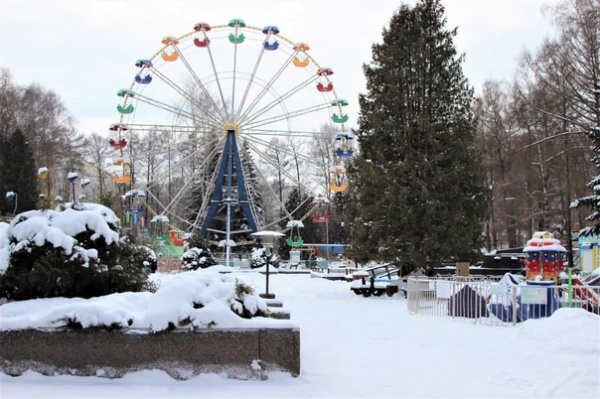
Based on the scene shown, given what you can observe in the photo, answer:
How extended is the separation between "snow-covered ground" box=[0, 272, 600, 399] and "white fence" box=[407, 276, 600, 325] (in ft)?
1.31

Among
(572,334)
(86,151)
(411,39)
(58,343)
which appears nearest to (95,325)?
(58,343)

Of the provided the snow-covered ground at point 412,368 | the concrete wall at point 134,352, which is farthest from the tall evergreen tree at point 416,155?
the concrete wall at point 134,352

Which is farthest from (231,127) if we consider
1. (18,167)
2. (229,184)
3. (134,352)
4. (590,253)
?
(134,352)

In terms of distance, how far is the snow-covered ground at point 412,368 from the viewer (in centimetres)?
673

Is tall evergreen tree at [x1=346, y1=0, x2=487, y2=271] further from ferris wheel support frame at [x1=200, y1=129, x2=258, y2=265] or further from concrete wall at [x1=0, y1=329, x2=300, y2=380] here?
concrete wall at [x1=0, y1=329, x2=300, y2=380]

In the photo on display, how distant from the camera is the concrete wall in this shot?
716 centimetres

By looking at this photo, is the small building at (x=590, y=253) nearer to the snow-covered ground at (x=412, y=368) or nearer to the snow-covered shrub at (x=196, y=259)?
the snow-covered ground at (x=412, y=368)

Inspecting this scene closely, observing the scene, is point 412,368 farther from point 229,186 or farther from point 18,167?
point 18,167

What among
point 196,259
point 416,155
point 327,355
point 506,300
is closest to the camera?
point 327,355

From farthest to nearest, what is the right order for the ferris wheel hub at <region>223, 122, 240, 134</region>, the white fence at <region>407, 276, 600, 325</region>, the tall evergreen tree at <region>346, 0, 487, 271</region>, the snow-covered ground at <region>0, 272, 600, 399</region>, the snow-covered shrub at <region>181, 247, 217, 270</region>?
1. the ferris wheel hub at <region>223, 122, 240, 134</region>
2. the snow-covered shrub at <region>181, 247, 217, 270</region>
3. the tall evergreen tree at <region>346, 0, 487, 271</region>
4. the white fence at <region>407, 276, 600, 325</region>
5. the snow-covered ground at <region>0, 272, 600, 399</region>

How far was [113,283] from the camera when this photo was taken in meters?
9.21

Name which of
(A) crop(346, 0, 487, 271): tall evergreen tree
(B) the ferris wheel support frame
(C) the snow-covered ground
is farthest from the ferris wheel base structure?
(C) the snow-covered ground

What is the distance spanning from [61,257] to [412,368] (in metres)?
4.73

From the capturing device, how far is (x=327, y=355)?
9.16 m
